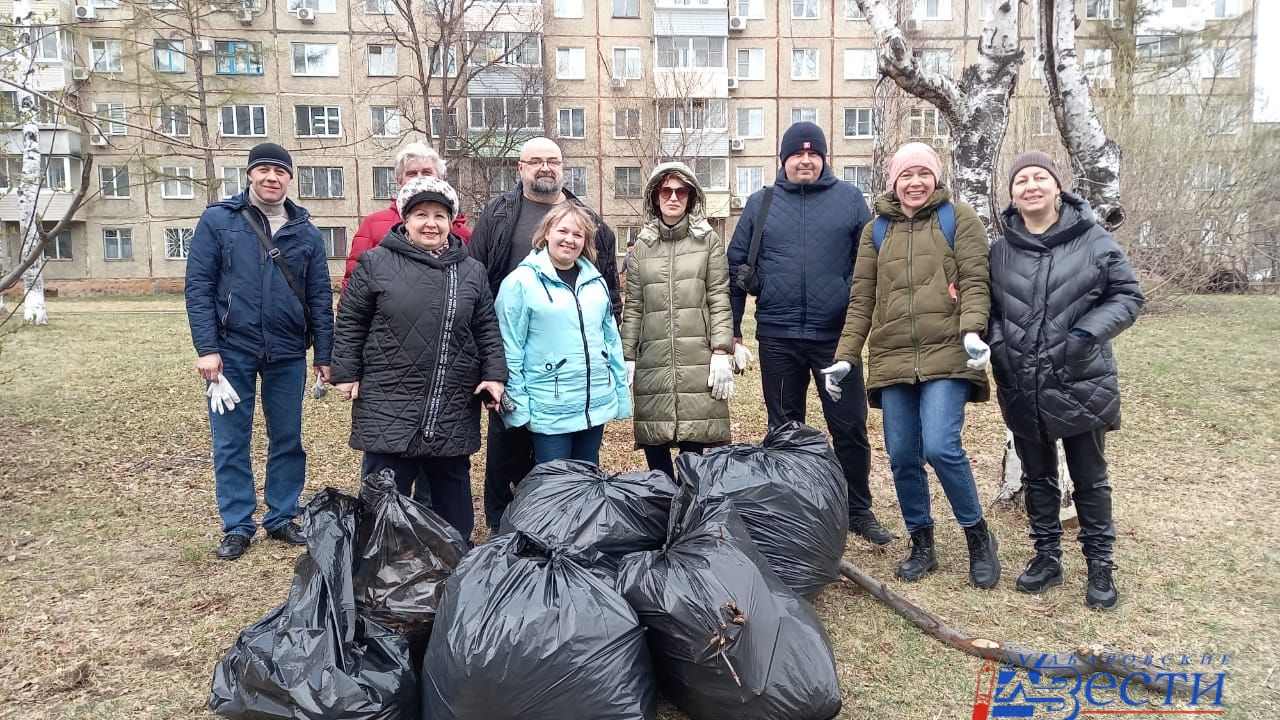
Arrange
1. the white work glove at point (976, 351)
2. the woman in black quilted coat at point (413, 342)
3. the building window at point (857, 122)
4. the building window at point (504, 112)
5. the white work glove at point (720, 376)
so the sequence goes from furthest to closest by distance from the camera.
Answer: the building window at point (857, 122) < the building window at point (504, 112) < the white work glove at point (720, 376) < the woman in black quilted coat at point (413, 342) < the white work glove at point (976, 351)

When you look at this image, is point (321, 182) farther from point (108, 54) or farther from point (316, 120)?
point (108, 54)

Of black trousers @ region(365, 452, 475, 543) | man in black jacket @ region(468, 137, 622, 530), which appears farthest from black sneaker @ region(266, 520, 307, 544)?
man in black jacket @ region(468, 137, 622, 530)

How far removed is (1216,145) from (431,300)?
17.7 m

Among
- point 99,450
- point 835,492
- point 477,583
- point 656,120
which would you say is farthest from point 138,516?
point 656,120

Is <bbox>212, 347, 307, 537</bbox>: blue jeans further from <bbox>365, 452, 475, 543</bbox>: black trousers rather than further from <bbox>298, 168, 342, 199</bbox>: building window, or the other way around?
<bbox>298, 168, 342, 199</bbox>: building window

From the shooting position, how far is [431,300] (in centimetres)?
338

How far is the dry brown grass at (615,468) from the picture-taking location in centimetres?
276

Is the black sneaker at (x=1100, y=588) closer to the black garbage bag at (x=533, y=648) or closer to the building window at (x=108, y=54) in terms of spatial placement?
the black garbage bag at (x=533, y=648)

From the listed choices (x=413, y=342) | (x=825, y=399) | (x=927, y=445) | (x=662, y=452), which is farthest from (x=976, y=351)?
(x=413, y=342)

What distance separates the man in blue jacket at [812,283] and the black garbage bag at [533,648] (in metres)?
1.92

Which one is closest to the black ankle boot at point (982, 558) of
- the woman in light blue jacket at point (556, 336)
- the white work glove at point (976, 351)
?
the white work glove at point (976, 351)

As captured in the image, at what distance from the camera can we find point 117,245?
95.5 ft

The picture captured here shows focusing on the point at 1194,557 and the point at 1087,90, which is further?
the point at 1087,90

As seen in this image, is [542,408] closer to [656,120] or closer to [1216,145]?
[1216,145]
